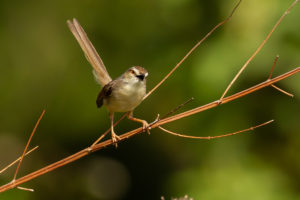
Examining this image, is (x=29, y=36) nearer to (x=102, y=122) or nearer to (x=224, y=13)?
(x=102, y=122)

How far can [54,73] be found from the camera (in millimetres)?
5441

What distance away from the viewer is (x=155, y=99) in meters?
4.64

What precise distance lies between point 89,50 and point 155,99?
150 centimetres

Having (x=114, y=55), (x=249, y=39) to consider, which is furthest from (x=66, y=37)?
(x=249, y=39)

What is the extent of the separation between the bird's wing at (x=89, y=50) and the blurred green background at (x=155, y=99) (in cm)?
60

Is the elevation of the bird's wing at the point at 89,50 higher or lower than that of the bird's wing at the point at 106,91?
higher

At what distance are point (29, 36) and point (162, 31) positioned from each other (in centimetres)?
202

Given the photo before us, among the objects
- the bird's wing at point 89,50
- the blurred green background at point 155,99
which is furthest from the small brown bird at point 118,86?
the blurred green background at point 155,99

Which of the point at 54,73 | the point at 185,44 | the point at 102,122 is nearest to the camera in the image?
the point at 185,44

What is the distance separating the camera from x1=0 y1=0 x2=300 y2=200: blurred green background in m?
3.54

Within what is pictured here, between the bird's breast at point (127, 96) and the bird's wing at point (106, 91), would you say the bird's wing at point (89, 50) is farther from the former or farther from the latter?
the bird's breast at point (127, 96)

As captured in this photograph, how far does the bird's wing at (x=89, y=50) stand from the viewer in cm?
309

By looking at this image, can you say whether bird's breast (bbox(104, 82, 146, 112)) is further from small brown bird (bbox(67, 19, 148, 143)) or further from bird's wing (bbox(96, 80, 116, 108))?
bird's wing (bbox(96, 80, 116, 108))

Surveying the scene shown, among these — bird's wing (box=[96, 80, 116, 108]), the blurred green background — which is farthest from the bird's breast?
the blurred green background
